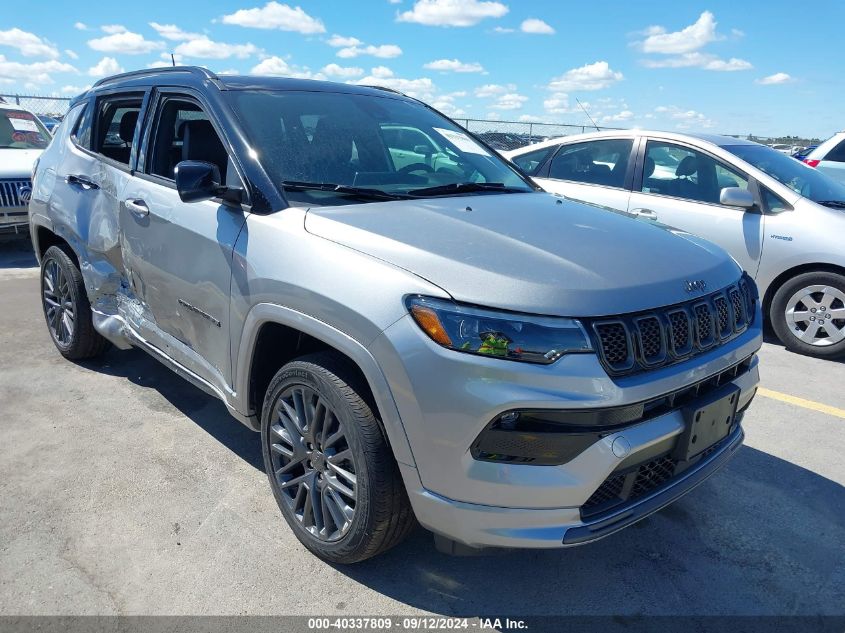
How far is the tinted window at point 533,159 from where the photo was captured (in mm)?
6863

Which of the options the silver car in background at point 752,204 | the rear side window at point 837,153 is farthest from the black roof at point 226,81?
the rear side window at point 837,153

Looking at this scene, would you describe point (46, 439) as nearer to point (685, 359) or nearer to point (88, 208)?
point (88, 208)

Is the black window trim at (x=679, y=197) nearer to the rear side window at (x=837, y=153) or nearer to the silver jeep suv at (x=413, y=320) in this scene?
the silver jeep suv at (x=413, y=320)

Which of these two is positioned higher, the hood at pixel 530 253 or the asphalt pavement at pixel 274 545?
the hood at pixel 530 253

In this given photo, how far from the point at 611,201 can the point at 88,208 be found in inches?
172

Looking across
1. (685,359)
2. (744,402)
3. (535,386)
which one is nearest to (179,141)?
(535,386)

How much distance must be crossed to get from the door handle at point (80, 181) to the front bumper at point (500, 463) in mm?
2719

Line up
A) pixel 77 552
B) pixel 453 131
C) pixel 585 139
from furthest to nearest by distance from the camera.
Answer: pixel 585 139 < pixel 453 131 < pixel 77 552

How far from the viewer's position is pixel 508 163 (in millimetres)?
3850

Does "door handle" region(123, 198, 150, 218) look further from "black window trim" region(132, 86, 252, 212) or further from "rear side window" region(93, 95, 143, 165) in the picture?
"rear side window" region(93, 95, 143, 165)

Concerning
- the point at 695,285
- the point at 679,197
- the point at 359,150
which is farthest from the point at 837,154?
the point at 359,150

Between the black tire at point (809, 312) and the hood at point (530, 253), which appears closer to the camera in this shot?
the hood at point (530, 253)

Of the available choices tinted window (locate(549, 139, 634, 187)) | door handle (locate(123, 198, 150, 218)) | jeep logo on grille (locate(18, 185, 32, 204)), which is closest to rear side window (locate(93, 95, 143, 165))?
door handle (locate(123, 198, 150, 218))

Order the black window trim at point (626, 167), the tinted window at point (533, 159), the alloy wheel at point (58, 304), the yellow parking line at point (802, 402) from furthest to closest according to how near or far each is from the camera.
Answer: the tinted window at point (533, 159) < the black window trim at point (626, 167) < the alloy wheel at point (58, 304) < the yellow parking line at point (802, 402)
